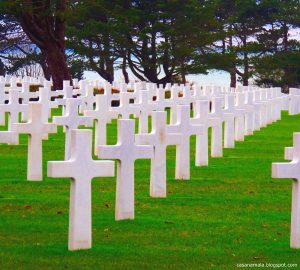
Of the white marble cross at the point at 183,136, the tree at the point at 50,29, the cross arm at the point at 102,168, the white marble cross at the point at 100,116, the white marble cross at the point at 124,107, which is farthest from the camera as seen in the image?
the tree at the point at 50,29

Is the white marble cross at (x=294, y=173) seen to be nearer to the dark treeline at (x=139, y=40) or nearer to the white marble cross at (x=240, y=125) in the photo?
the white marble cross at (x=240, y=125)

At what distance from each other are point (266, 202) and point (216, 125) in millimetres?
5889

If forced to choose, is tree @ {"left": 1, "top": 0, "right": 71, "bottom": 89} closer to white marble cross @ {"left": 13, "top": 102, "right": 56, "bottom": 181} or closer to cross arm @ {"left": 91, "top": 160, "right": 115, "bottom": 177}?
white marble cross @ {"left": 13, "top": 102, "right": 56, "bottom": 181}

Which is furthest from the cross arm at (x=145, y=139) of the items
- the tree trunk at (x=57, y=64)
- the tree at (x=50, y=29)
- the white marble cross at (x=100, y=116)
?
the tree trunk at (x=57, y=64)

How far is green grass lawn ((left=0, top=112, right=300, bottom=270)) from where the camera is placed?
10.1 m

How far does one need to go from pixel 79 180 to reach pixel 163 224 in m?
1.92

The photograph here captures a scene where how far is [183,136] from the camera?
1551 cm

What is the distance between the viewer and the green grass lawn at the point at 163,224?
396 inches

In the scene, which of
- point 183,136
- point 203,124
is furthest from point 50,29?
point 183,136

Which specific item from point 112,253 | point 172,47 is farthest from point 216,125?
point 172,47

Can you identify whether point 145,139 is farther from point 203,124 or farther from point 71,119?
point 203,124

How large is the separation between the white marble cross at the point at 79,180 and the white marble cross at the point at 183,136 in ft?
16.5

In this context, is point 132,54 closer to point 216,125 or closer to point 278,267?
point 216,125

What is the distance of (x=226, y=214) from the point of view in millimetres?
12828
